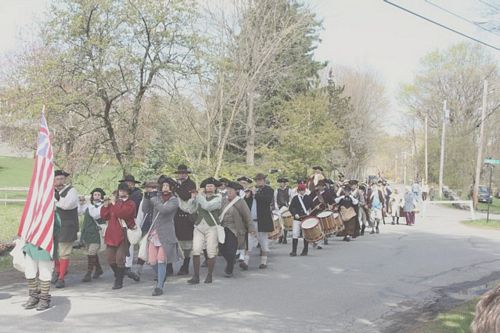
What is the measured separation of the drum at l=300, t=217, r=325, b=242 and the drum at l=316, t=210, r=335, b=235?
0.65 metres

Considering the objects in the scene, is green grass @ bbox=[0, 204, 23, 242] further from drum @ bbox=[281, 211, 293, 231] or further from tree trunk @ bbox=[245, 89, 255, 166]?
tree trunk @ bbox=[245, 89, 255, 166]

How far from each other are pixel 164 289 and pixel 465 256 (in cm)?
870

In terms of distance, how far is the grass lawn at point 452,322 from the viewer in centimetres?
742

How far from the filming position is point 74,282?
1058 centimetres

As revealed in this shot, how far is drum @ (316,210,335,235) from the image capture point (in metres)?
15.1

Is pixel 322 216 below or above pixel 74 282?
above

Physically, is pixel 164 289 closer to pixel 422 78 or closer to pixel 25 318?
pixel 25 318

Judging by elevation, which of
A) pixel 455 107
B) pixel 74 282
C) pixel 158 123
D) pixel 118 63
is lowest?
pixel 74 282

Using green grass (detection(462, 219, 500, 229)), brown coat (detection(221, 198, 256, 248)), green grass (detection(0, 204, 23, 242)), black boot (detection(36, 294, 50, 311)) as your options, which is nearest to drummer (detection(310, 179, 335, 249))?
brown coat (detection(221, 198, 256, 248))

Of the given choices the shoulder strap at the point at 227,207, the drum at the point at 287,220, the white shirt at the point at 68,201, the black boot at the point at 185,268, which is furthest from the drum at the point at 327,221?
the white shirt at the point at 68,201

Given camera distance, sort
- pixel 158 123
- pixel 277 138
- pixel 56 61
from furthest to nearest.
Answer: pixel 277 138
pixel 158 123
pixel 56 61

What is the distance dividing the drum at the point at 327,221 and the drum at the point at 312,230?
0.65 metres

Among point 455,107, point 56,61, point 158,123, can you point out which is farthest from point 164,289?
point 455,107

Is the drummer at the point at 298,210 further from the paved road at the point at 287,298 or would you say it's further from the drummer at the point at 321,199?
the paved road at the point at 287,298
